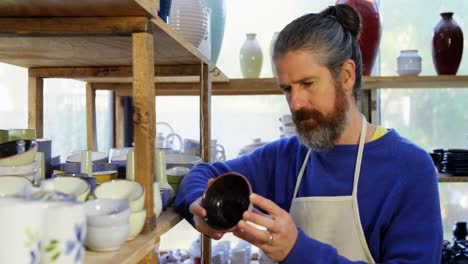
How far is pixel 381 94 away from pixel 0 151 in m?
2.45

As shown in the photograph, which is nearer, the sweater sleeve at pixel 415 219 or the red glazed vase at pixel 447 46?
the sweater sleeve at pixel 415 219

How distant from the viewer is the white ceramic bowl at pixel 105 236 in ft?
2.36

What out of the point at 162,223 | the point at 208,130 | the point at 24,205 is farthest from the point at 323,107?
the point at 24,205

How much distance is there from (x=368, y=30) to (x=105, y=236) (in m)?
1.97

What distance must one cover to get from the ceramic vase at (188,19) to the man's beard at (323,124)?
49 cm

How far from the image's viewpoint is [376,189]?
1.37 metres

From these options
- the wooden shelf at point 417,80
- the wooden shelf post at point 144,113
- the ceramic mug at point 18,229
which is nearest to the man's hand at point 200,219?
the wooden shelf post at point 144,113

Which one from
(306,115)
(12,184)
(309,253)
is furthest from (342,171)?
(12,184)

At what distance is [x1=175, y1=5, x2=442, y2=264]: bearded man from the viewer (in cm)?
125

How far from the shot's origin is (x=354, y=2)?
2416 mm

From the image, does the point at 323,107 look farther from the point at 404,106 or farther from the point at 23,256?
the point at 404,106

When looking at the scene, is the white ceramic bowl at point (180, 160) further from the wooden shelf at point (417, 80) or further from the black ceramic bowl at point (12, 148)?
the wooden shelf at point (417, 80)

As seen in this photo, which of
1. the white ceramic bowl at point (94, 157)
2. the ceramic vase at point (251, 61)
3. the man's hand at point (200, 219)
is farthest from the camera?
the ceramic vase at point (251, 61)

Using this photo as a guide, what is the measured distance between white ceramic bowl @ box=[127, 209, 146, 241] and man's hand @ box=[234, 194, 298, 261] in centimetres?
21
